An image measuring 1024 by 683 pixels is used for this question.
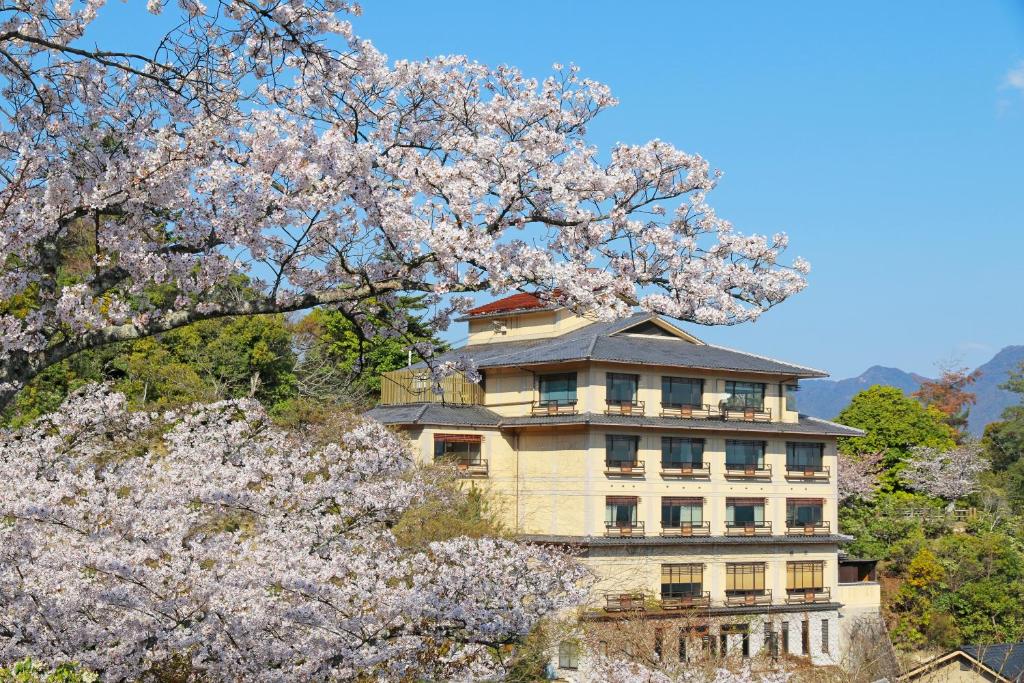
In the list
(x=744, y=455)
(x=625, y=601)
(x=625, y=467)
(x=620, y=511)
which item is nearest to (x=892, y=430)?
(x=744, y=455)

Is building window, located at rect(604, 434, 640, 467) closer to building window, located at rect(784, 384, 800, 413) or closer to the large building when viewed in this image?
the large building

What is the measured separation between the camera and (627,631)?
26.5 metres

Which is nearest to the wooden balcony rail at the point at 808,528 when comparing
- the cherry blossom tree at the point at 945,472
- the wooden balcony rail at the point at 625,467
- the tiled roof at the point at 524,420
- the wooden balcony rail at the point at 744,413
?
the tiled roof at the point at 524,420

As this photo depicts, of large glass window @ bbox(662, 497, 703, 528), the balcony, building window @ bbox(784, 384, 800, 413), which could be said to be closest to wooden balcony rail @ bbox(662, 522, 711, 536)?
large glass window @ bbox(662, 497, 703, 528)

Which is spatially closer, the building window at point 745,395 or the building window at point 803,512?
the building window at point 745,395

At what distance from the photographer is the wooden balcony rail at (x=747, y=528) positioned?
108 ft

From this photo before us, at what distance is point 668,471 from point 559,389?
372cm

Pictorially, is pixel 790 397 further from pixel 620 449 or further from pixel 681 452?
pixel 620 449

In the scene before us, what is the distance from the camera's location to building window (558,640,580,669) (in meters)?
22.3

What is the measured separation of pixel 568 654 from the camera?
22.5 meters

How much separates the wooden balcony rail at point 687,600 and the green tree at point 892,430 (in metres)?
18.1

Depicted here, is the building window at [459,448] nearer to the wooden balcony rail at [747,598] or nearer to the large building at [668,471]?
the large building at [668,471]

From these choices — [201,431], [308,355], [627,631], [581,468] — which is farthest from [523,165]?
[308,355]

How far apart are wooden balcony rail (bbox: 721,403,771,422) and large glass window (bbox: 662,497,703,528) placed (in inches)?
103
